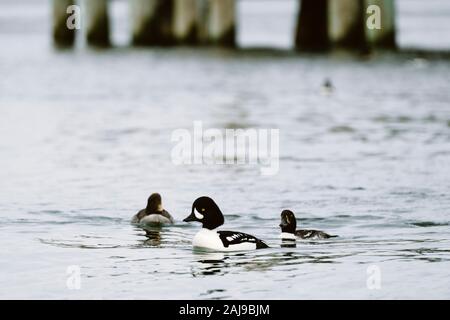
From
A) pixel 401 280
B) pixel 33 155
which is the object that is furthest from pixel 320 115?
pixel 401 280

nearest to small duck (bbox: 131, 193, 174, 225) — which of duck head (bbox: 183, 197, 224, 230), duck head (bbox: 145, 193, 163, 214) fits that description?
duck head (bbox: 145, 193, 163, 214)

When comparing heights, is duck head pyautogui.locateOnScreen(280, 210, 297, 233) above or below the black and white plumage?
above

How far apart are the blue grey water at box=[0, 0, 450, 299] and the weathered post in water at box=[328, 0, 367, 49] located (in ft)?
7.48

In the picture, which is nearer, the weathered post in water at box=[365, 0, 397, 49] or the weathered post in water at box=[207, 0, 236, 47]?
the weathered post in water at box=[365, 0, 397, 49]

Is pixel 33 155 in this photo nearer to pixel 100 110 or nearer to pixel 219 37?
pixel 100 110

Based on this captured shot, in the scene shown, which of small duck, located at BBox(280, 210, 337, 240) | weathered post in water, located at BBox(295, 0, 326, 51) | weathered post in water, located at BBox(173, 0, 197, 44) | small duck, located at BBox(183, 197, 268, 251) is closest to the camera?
small duck, located at BBox(183, 197, 268, 251)

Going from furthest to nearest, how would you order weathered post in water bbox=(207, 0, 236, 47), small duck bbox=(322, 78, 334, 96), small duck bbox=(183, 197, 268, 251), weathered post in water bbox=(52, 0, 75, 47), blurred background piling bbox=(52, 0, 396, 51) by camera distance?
weathered post in water bbox=(52, 0, 75, 47)
weathered post in water bbox=(207, 0, 236, 47)
blurred background piling bbox=(52, 0, 396, 51)
small duck bbox=(322, 78, 334, 96)
small duck bbox=(183, 197, 268, 251)

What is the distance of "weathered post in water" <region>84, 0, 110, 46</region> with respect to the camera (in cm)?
4881

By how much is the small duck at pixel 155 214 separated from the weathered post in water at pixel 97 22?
33.2 meters

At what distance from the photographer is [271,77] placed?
3947 centimetres
